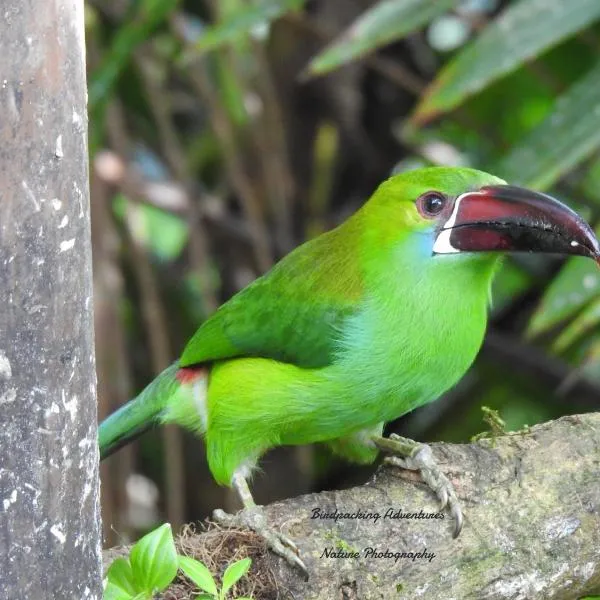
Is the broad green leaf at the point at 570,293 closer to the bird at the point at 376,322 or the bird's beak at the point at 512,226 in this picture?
the bird at the point at 376,322

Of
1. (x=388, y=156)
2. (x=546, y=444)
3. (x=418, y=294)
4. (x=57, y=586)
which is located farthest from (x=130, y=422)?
(x=388, y=156)

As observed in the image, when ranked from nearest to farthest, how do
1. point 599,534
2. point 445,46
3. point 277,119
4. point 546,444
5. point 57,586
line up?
point 57,586 < point 599,534 < point 546,444 < point 277,119 < point 445,46

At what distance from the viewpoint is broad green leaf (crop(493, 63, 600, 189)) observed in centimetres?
344

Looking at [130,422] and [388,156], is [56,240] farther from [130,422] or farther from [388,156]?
[388,156]

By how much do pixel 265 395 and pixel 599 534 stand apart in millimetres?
878

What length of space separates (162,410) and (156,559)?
1292 millimetres

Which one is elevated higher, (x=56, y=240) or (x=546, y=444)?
(x=56, y=240)

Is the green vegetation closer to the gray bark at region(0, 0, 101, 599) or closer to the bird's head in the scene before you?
the gray bark at region(0, 0, 101, 599)

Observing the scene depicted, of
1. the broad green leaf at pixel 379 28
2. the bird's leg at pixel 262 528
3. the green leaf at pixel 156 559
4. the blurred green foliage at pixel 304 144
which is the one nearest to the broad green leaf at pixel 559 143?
the broad green leaf at pixel 379 28

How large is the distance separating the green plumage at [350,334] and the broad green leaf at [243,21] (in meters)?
1.01

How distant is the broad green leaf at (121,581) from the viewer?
2.10 meters

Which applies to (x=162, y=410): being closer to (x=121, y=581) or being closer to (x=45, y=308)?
(x=121, y=581)

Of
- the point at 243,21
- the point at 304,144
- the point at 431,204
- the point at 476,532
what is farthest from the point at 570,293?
the point at 304,144

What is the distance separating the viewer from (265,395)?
2959 millimetres
